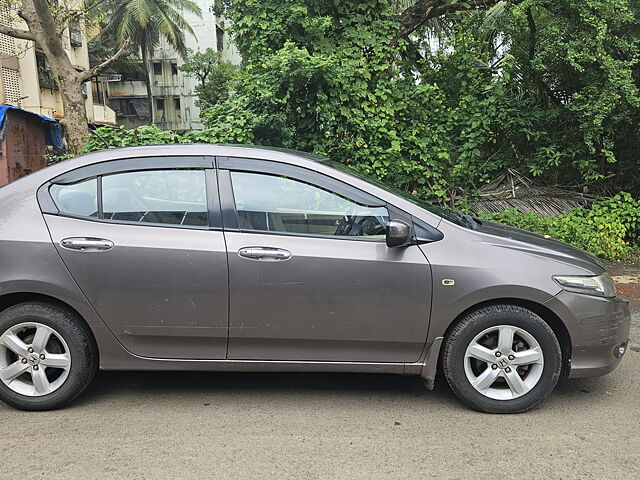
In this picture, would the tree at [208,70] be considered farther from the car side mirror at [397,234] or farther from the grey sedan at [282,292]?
the car side mirror at [397,234]

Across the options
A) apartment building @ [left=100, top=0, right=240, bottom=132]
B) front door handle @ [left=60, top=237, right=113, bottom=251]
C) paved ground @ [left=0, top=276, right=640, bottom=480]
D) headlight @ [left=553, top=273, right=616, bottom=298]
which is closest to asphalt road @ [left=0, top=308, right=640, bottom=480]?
paved ground @ [left=0, top=276, right=640, bottom=480]

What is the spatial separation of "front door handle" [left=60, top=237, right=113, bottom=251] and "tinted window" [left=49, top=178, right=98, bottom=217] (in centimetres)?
20

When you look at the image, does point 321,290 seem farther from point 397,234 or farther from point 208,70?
point 208,70

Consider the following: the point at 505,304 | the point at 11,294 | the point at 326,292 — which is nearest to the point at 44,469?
the point at 11,294

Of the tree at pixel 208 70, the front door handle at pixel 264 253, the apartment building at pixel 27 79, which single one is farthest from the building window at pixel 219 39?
the front door handle at pixel 264 253

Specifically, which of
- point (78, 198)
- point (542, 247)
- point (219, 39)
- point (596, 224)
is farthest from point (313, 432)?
point (219, 39)

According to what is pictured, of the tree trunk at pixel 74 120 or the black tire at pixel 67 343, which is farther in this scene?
the tree trunk at pixel 74 120

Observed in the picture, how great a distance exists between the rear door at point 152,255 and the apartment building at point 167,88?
42729 mm

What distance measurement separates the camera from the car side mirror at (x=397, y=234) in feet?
10.7

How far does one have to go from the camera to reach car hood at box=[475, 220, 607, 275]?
11.3ft

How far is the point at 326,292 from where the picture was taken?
332 cm

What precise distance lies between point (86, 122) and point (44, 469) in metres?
7.46

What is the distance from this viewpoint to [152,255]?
10.9 feet

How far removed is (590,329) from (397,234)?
134cm
